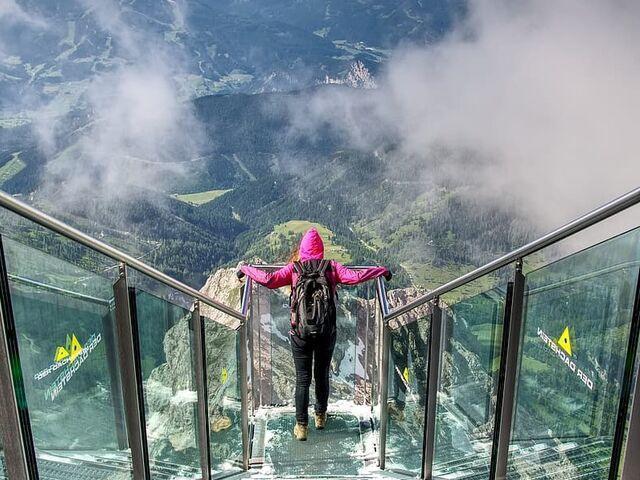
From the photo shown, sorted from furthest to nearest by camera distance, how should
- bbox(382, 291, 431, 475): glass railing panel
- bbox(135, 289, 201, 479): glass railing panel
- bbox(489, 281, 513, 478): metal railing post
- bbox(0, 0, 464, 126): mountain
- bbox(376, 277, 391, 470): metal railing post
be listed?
bbox(0, 0, 464, 126): mountain
bbox(376, 277, 391, 470): metal railing post
bbox(382, 291, 431, 475): glass railing panel
bbox(135, 289, 201, 479): glass railing panel
bbox(489, 281, 513, 478): metal railing post

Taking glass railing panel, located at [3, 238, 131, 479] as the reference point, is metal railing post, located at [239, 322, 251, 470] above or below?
below

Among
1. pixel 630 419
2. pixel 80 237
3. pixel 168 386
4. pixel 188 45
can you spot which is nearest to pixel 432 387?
pixel 168 386

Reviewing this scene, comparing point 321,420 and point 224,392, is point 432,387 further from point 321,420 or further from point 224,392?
point 321,420

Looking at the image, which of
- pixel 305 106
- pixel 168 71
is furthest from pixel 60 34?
pixel 305 106

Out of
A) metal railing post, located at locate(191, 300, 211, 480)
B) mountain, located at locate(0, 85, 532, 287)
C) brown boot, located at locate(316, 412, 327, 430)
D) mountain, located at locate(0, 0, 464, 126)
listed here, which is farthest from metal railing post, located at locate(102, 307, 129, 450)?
mountain, located at locate(0, 0, 464, 126)

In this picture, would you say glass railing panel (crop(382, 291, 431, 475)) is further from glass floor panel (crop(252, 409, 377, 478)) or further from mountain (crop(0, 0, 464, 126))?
mountain (crop(0, 0, 464, 126))
